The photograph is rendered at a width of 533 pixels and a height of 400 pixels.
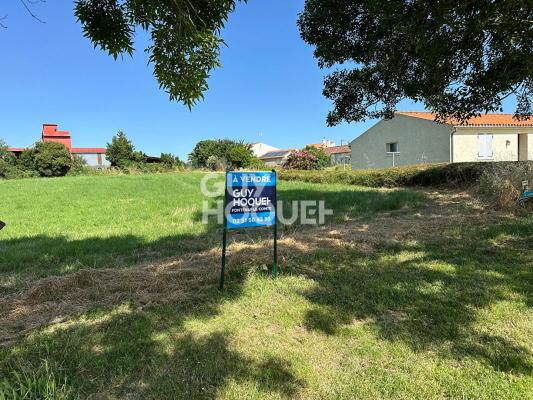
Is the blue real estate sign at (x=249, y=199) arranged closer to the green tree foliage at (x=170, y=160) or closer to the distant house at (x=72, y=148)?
the green tree foliage at (x=170, y=160)

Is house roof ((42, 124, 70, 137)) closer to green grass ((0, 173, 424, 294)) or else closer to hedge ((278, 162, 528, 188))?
hedge ((278, 162, 528, 188))

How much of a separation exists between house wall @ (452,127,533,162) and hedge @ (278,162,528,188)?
682 centimetres

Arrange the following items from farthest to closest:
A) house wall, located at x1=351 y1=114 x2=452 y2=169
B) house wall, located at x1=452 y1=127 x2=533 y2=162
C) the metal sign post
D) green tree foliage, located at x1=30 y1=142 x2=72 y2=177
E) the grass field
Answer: green tree foliage, located at x1=30 y1=142 x2=72 y2=177
house wall, located at x1=351 y1=114 x2=452 y2=169
house wall, located at x1=452 y1=127 x2=533 y2=162
the metal sign post
the grass field

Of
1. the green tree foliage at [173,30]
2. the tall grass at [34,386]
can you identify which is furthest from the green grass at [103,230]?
the green tree foliage at [173,30]

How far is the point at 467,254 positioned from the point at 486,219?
269 centimetres

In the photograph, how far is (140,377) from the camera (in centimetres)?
259

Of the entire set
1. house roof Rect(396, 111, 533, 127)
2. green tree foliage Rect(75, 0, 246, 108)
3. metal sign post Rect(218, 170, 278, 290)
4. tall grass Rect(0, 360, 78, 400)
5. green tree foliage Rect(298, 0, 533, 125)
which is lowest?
tall grass Rect(0, 360, 78, 400)

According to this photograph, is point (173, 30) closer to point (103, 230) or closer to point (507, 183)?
point (103, 230)

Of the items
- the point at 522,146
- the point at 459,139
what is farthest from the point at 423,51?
the point at 522,146

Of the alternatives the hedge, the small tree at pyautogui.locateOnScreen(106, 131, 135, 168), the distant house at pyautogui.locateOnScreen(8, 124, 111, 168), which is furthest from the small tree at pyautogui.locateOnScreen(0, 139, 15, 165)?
the hedge

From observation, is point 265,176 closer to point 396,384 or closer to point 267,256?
point 267,256

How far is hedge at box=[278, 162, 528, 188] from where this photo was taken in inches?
556

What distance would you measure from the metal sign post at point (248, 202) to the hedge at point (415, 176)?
10.5 meters

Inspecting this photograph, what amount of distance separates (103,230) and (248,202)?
4.71 metres
